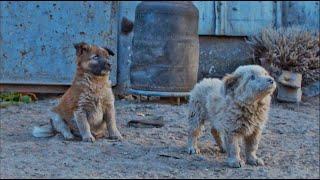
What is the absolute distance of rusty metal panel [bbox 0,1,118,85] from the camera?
37.6 ft

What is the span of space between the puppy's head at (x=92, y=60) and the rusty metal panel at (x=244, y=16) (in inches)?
167

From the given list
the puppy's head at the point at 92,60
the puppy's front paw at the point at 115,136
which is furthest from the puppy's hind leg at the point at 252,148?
the puppy's head at the point at 92,60

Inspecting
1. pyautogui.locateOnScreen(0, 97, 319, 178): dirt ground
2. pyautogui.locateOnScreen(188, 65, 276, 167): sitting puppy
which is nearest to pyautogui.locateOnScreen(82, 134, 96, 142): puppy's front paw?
pyautogui.locateOnScreen(0, 97, 319, 178): dirt ground

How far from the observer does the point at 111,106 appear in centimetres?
795

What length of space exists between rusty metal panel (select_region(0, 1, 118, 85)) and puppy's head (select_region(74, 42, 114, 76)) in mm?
3469

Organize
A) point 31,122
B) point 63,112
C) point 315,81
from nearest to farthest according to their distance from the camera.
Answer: point 63,112 → point 31,122 → point 315,81

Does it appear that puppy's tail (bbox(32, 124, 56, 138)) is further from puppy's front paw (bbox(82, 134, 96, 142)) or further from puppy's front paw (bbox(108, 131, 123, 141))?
puppy's front paw (bbox(108, 131, 123, 141))

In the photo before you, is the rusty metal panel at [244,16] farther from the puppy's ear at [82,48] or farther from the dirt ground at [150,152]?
the puppy's ear at [82,48]

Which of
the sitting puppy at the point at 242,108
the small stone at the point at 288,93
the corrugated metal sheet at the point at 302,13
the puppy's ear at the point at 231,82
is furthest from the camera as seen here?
the corrugated metal sheet at the point at 302,13

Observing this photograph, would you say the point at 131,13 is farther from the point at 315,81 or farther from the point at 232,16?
the point at 315,81

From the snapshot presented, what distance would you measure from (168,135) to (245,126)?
6.21 ft

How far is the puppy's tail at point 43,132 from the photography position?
8.05 meters

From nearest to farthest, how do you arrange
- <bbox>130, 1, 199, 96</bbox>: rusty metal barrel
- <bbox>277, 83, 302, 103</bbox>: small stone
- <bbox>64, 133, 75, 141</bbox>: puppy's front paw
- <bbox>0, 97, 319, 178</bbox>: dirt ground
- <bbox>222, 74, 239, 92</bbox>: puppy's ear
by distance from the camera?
<bbox>0, 97, 319, 178</bbox>: dirt ground < <bbox>222, 74, 239, 92</bbox>: puppy's ear < <bbox>64, 133, 75, 141</bbox>: puppy's front paw < <bbox>130, 1, 199, 96</bbox>: rusty metal barrel < <bbox>277, 83, 302, 103</bbox>: small stone

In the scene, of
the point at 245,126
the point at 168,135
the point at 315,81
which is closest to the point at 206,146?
the point at 168,135
